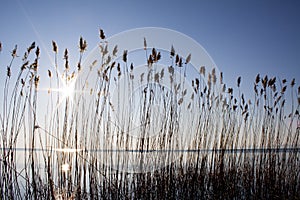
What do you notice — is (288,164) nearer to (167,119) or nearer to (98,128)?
(167,119)

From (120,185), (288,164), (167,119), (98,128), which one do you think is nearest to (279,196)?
(288,164)

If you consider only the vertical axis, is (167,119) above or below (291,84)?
below

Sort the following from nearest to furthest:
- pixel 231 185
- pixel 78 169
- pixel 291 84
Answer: pixel 78 169
pixel 231 185
pixel 291 84

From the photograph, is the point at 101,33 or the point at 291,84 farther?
the point at 291,84

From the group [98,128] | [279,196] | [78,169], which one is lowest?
[279,196]

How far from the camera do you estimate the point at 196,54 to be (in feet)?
9.64

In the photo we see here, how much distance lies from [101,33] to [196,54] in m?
1.12

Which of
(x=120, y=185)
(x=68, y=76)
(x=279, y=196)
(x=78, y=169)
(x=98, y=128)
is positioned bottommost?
(x=279, y=196)

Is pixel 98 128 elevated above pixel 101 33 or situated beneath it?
situated beneath

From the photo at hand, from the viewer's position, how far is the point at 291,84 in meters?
3.10

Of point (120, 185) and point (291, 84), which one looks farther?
point (291, 84)

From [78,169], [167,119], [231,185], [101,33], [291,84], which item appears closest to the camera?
[101,33]

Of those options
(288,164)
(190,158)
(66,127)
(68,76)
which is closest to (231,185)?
(190,158)

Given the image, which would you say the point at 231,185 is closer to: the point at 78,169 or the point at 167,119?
the point at 167,119
